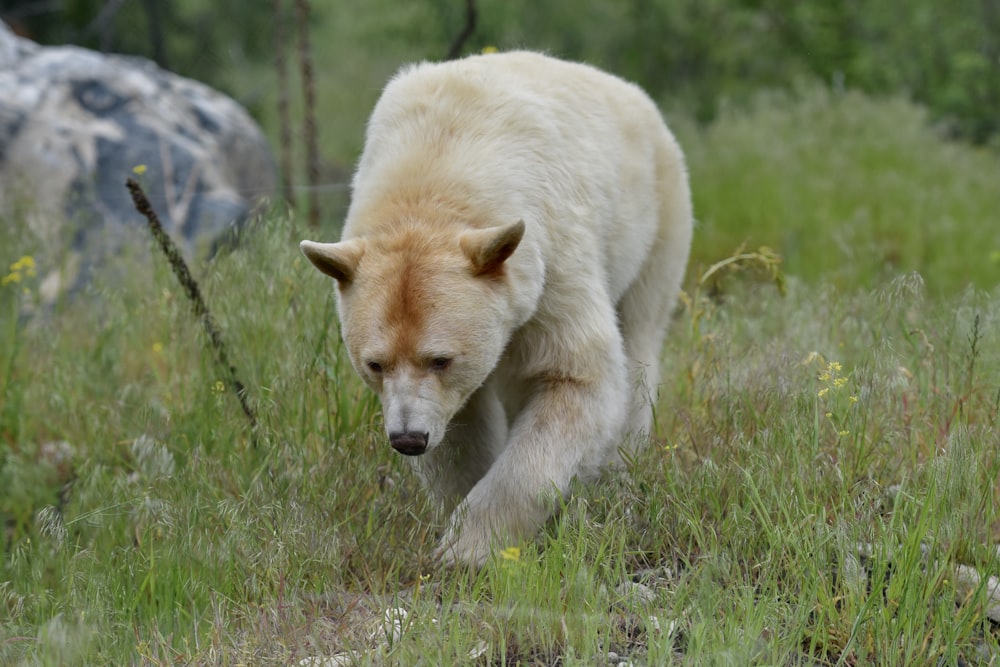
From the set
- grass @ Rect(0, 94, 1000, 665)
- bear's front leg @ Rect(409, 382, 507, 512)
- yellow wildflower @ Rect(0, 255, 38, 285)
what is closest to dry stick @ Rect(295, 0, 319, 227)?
yellow wildflower @ Rect(0, 255, 38, 285)

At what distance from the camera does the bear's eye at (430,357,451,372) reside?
372 cm

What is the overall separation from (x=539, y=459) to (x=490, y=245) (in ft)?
2.60

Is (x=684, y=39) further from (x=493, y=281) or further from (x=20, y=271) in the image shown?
(x=493, y=281)

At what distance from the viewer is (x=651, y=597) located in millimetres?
3350

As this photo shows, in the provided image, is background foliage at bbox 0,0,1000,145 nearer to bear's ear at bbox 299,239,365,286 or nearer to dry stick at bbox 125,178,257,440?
dry stick at bbox 125,178,257,440

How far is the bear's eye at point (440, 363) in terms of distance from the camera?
12.2 feet

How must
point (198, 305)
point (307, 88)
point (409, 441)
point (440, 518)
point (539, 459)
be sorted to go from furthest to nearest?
point (307, 88) → point (198, 305) → point (440, 518) → point (539, 459) → point (409, 441)

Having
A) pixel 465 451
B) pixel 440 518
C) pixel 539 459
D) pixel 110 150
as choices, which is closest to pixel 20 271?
pixel 110 150

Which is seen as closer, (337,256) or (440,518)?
(337,256)

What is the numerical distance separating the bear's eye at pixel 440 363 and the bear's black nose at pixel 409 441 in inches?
9.0

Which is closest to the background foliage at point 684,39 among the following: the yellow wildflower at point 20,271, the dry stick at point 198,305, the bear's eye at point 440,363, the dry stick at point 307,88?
the dry stick at point 307,88

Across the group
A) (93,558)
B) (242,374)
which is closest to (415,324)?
(93,558)

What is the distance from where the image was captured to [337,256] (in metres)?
3.73

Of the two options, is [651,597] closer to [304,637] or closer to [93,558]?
[304,637]
